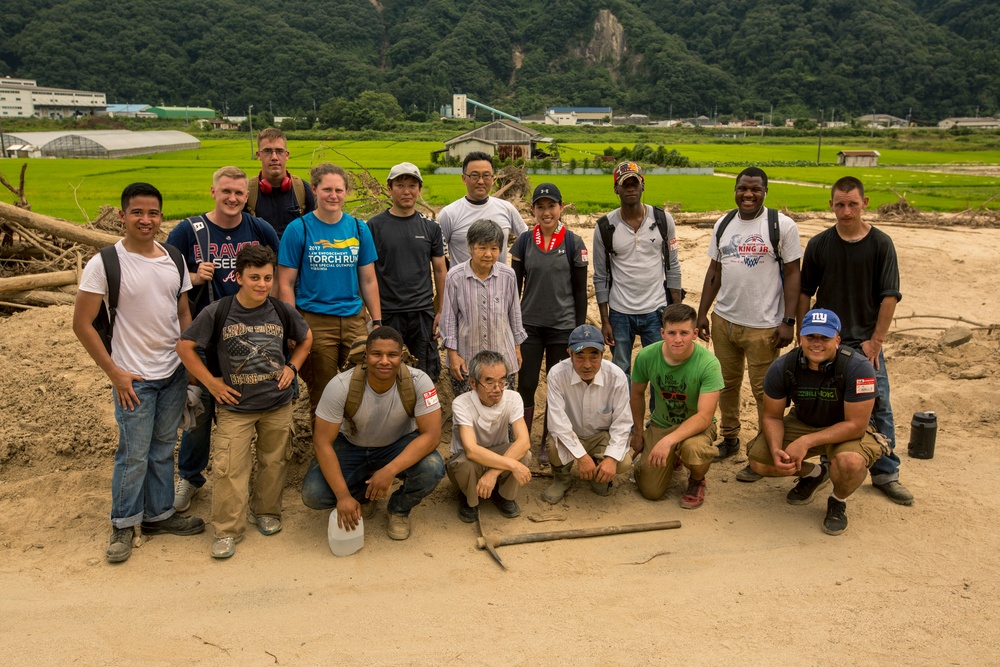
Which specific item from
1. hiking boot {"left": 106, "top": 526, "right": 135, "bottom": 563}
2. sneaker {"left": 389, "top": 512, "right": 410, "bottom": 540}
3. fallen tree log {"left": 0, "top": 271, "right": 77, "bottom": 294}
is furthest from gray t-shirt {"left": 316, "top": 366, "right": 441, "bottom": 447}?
fallen tree log {"left": 0, "top": 271, "right": 77, "bottom": 294}

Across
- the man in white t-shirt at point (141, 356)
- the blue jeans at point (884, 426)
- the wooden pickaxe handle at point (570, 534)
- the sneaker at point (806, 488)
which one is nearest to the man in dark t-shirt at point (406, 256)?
the man in white t-shirt at point (141, 356)

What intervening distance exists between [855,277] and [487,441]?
8.97ft

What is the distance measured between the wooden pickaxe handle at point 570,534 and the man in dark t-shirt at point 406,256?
1489mm

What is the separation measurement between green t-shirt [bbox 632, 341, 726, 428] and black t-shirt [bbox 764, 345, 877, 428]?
0.37 m

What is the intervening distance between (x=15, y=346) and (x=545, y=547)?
18.8ft

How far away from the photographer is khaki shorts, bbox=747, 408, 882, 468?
14.7 feet

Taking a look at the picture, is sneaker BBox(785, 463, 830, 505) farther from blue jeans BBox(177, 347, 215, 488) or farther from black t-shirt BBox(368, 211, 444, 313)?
blue jeans BBox(177, 347, 215, 488)

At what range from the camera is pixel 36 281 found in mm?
7965

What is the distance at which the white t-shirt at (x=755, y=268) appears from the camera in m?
5.02

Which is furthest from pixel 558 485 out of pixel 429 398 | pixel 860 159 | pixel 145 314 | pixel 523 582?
pixel 860 159

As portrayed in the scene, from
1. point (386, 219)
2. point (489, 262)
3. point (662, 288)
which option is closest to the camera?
point (489, 262)

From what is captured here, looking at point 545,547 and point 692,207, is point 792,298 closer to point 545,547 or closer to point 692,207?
point 545,547

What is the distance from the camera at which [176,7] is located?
102 m

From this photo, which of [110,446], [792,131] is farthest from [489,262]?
[792,131]
